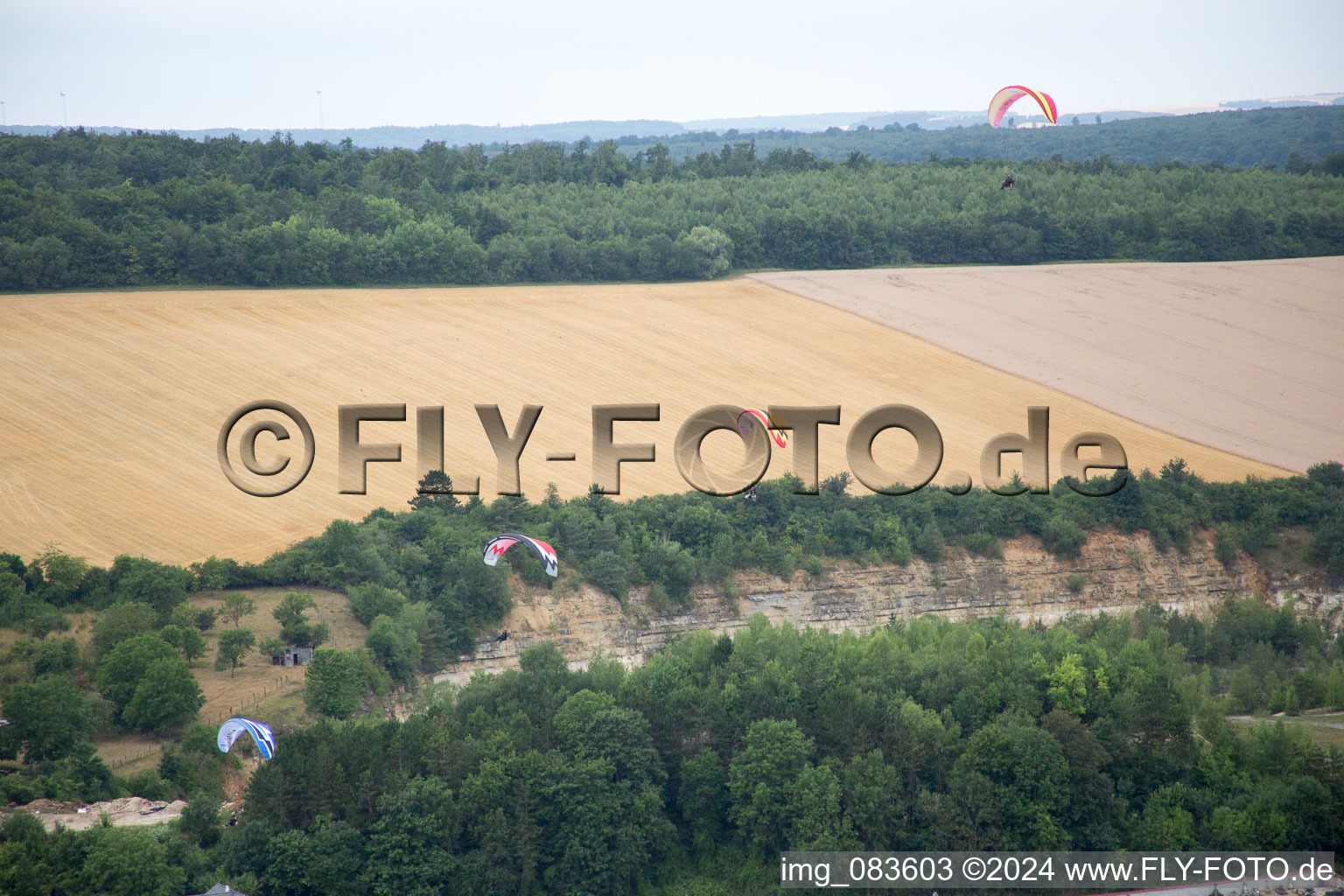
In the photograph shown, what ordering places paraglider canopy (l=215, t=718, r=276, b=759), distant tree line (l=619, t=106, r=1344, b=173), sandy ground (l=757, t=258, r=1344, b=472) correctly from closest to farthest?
paraglider canopy (l=215, t=718, r=276, b=759), sandy ground (l=757, t=258, r=1344, b=472), distant tree line (l=619, t=106, r=1344, b=173)

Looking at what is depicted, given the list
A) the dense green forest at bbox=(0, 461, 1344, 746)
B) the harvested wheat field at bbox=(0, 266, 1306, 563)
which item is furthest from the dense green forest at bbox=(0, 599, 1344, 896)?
the harvested wheat field at bbox=(0, 266, 1306, 563)

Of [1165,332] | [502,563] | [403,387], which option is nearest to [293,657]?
[502,563]

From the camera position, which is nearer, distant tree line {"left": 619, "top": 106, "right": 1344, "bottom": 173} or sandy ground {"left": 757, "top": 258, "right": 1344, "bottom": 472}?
sandy ground {"left": 757, "top": 258, "right": 1344, "bottom": 472}

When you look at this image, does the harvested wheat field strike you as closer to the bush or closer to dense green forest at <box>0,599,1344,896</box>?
the bush

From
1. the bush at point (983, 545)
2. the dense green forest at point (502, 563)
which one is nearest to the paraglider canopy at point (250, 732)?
the dense green forest at point (502, 563)

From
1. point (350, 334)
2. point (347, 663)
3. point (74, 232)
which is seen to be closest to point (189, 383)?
point (350, 334)
